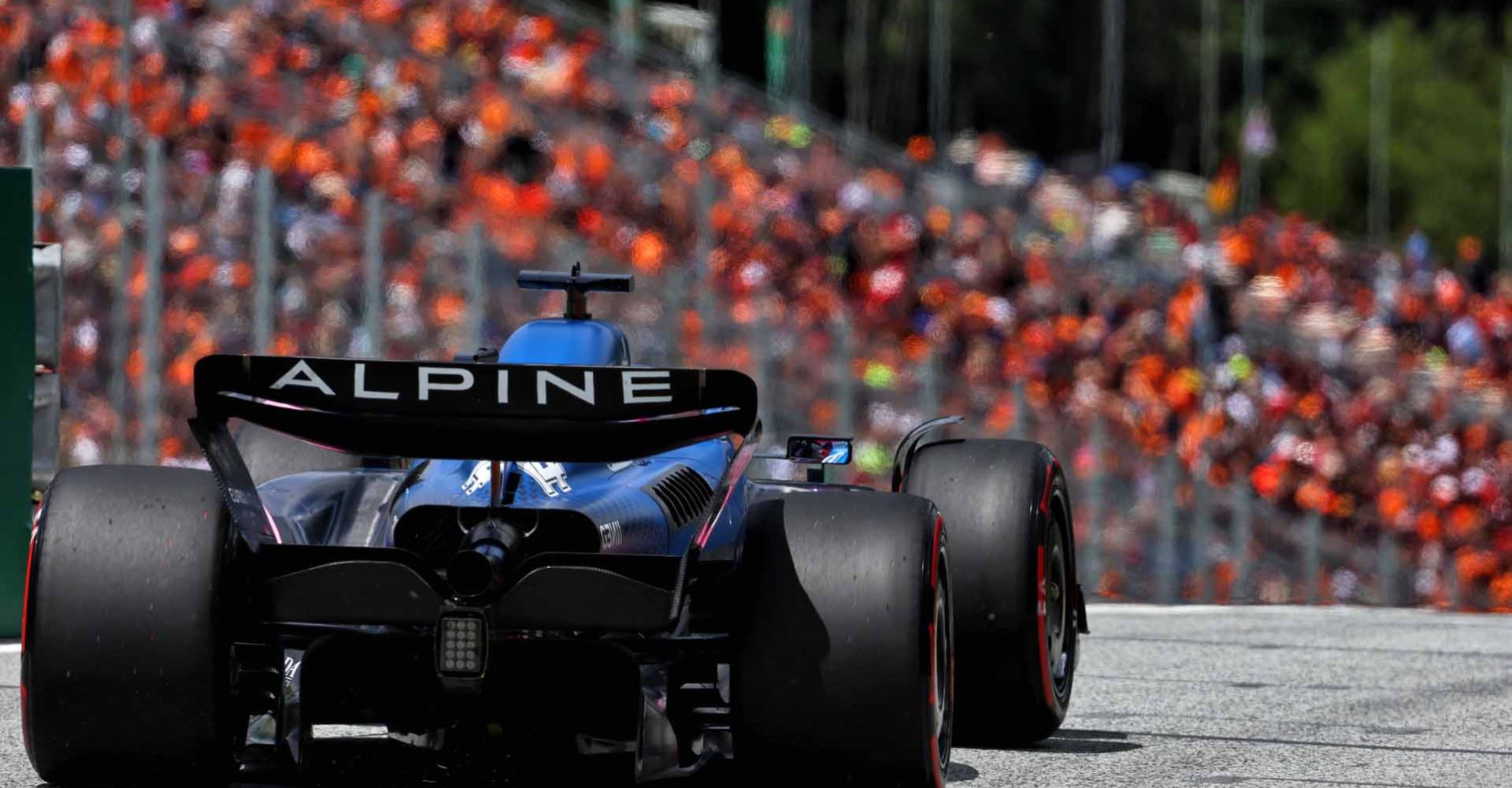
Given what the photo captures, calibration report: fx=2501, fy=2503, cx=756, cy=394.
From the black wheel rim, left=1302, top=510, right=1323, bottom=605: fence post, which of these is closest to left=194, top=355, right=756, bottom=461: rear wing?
the black wheel rim

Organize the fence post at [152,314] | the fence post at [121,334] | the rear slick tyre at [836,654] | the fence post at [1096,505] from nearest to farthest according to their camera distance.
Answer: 1. the rear slick tyre at [836,654]
2. the fence post at [152,314]
3. the fence post at [121,334]
4. the fence post at [1096,505]

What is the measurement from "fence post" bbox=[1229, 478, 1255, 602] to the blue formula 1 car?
1038 cm

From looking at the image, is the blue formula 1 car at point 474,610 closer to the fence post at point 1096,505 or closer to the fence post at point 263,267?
the fence post at point 263,267

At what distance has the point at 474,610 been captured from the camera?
4859 mm

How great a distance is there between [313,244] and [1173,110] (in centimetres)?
3587

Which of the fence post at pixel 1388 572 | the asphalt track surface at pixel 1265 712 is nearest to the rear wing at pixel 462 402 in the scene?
the asphalt track surface at pixel 1265 712

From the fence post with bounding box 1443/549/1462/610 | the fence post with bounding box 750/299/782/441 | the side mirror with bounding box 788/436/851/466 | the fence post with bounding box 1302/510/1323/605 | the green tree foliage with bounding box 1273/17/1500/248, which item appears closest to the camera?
the side mirror with bounding box 788/436/851/466

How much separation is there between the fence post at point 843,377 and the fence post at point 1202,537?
2.67m

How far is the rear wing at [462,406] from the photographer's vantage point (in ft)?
16.2

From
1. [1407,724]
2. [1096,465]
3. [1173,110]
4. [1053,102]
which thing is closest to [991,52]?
[1053,102]

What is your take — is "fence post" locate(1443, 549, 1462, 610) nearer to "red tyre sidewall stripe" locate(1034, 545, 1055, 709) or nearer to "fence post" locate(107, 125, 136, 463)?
"fence post" locate(107, 125, 136, 463)

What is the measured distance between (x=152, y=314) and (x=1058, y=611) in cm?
623

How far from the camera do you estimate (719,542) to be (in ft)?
18.2

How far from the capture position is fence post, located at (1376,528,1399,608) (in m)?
16.5
